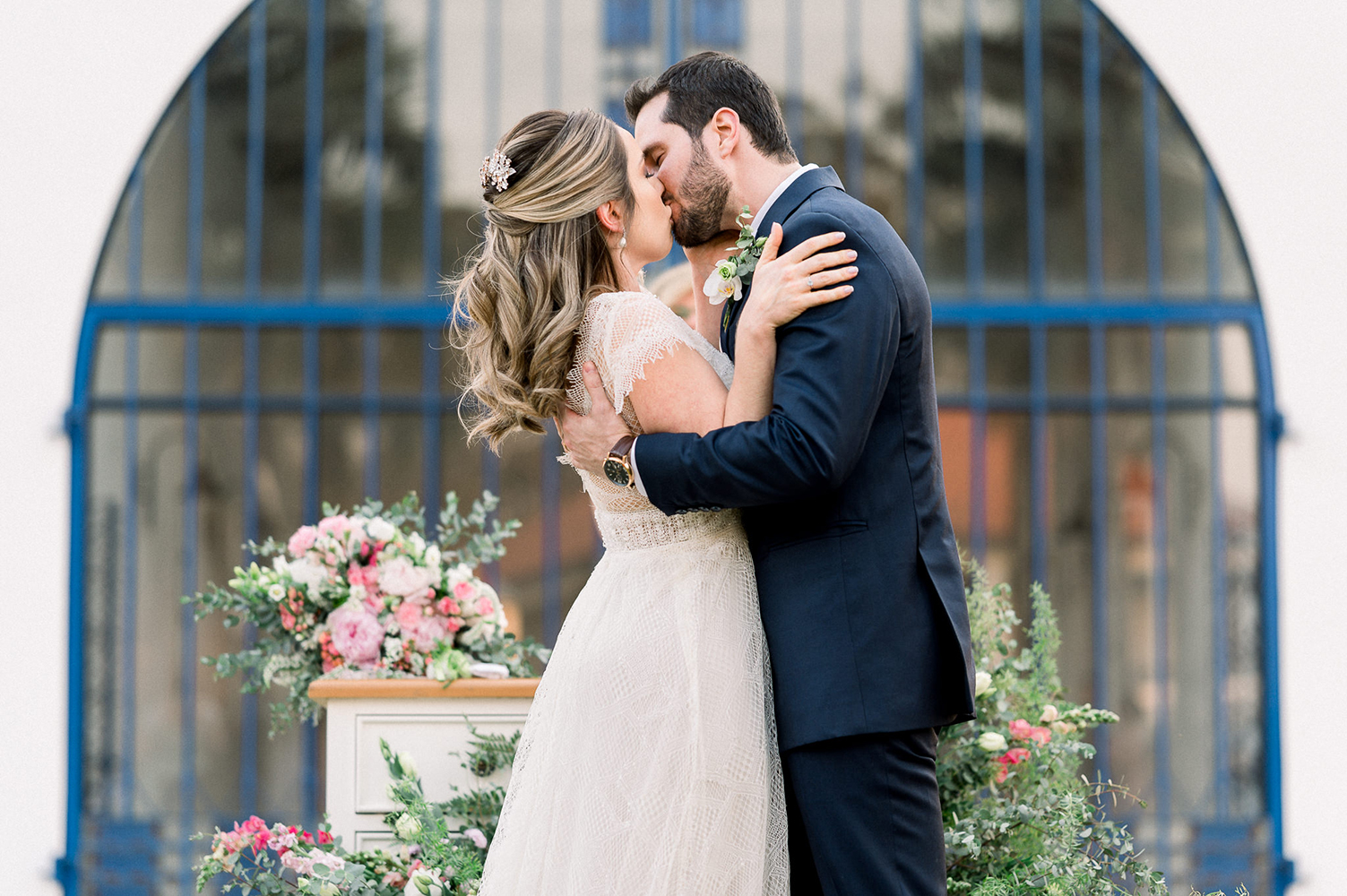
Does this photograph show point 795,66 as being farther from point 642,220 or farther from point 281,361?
point 642,220

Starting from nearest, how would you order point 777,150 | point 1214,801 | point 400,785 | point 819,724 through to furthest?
point 819,724 → point 777,150 → point 400,785 → point 1214,801

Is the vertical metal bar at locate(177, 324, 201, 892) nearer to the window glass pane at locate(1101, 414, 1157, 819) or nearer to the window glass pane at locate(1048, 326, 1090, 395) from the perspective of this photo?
the window glass pane at locate(1048, 326, 1090, 395)

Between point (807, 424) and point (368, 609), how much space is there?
1541mm

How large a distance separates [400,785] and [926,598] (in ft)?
4.25

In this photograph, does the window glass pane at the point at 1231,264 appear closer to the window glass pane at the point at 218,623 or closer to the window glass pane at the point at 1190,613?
the window glass pane at the point at 1190,613

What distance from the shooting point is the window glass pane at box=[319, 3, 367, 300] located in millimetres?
4527

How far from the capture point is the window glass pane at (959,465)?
4449mm

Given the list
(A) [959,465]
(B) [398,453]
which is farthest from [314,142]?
(A) [959,465]

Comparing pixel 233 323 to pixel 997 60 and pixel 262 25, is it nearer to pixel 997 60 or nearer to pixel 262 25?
pixel 262 25

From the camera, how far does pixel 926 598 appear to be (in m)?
1.84

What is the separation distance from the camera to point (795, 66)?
458cm

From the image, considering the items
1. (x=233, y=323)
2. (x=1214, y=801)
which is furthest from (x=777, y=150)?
(x=1214, y=801)

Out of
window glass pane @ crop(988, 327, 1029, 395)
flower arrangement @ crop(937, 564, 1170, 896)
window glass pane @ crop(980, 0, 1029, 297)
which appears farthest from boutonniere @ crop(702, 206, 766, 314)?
window glass pane @ crop(980, 0, 1029, 297)

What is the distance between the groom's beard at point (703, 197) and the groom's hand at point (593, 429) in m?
0.40
